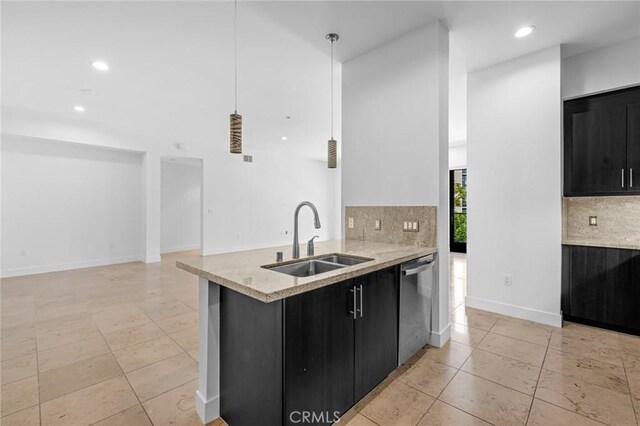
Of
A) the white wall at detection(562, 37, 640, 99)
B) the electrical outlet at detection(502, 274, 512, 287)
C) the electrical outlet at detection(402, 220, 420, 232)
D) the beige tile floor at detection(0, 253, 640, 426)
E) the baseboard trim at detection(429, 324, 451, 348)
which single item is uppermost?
the white wall at detection(562, 37, 640, 99)

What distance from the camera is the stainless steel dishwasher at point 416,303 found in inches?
87.2

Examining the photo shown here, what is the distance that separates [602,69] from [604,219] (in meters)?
1.61

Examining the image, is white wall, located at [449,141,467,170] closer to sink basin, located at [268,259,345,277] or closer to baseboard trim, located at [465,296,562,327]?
baseboard trim, located at [465,296,562,327]

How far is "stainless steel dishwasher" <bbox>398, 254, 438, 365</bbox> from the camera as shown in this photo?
2.21 metres

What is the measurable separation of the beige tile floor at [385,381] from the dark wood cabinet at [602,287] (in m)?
0.15

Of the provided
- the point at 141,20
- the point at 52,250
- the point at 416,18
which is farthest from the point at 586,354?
the point at 52,250

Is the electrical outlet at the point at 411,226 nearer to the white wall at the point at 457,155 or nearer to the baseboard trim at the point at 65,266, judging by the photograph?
the white wall at the point at 457,155

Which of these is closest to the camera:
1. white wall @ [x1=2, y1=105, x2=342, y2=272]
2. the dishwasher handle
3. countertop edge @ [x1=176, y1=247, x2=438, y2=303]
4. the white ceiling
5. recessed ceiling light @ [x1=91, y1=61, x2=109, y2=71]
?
countertop edge @ [x1=176, y1=247, x2=438, y2=303]

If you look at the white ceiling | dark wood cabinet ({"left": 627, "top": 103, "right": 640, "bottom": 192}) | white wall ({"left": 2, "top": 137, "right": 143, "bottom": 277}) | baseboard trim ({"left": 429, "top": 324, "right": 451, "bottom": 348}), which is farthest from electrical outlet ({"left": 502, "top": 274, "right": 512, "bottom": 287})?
white wall ({"left": 2, "top": 137, "right": 143, "bottom": 277})

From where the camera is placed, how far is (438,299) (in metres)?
2.63

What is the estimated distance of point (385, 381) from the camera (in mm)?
2086

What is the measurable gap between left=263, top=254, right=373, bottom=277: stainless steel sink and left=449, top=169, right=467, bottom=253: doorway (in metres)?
6.87

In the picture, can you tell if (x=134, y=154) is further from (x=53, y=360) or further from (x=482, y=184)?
(x=482, y=184)

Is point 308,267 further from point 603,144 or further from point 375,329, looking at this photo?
point 603,144
